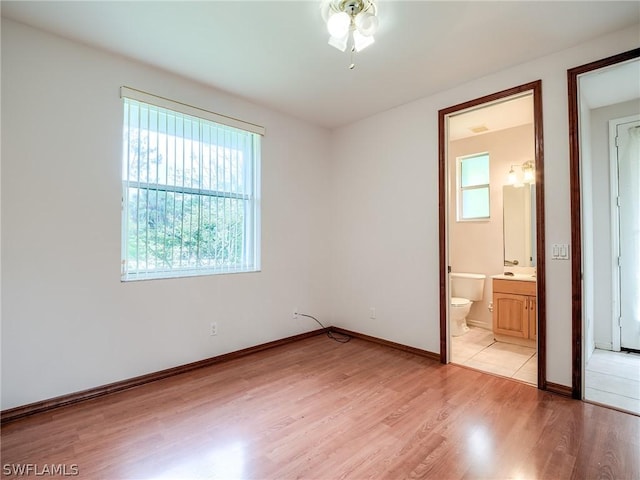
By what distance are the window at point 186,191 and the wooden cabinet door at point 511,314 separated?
9.41 ft

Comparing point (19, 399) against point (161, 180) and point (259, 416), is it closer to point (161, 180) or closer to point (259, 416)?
point (259, 416)

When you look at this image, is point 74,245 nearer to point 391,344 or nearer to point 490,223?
point 391,344

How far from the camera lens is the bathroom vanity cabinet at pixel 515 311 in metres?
3.47

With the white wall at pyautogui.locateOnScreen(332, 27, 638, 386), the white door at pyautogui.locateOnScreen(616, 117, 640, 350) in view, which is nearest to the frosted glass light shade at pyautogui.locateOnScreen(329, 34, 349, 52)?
the white wall at pyautogui.locateOnScreen(332, 27, 638, 386)

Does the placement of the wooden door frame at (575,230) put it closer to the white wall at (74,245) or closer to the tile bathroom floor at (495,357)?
the tile bathroom floor at (495,357)

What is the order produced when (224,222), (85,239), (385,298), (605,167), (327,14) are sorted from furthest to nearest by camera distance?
(385,298) → (605,167) → (224,222) → (85,239) → (327,14)

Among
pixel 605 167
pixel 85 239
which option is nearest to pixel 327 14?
pixel 85 239

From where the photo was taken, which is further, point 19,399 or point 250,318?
point 250,318

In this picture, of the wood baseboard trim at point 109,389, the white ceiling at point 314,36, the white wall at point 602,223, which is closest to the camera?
the white ceiling at point 314,36

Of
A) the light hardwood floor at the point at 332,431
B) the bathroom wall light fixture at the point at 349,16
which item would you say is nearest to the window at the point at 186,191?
the light hardwood floor at the point at 332,431

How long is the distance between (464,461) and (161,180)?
2.93m

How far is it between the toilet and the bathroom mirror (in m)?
0.44

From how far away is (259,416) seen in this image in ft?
6.91

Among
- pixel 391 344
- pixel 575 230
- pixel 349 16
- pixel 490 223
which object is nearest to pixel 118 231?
pixel 349 16
